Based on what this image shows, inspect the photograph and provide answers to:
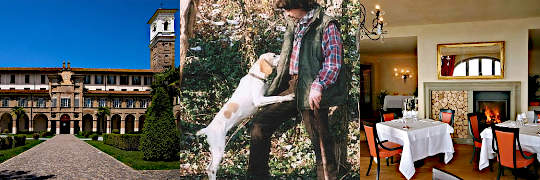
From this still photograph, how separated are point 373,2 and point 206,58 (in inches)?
143

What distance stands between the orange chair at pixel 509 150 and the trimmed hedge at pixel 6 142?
6.34 meters

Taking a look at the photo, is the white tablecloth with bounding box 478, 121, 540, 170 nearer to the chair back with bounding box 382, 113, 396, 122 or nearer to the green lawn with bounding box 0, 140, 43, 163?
the chair back with bounding box 382, 113, 396, 122

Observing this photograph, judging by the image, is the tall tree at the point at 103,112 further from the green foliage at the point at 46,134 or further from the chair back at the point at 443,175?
the chair back at the point at 443,175

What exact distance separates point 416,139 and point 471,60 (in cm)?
364

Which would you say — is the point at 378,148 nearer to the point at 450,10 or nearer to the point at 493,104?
the point at 450,10

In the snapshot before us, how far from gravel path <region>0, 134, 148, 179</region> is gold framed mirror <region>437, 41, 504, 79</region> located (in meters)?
6.62

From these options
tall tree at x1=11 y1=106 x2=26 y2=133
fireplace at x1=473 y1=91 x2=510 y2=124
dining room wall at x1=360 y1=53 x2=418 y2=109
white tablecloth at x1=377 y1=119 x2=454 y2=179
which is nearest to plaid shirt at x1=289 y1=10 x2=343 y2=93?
white tablecloth at x1=377 y1=119 x2=454 y2=179

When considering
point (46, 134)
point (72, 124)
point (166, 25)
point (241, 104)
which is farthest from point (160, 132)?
point (241, 104)

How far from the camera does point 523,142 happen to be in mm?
4715

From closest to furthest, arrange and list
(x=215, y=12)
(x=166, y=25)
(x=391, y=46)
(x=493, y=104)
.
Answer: (x=215, y=12), (x=166, y=25), (x=493, y=104), (x=391, y=46)

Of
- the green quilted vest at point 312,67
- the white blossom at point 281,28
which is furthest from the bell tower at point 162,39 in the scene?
the green quilted vest at point 312,67

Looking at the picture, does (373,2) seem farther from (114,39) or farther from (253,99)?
(114,39)

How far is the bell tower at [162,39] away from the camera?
5.18 meters

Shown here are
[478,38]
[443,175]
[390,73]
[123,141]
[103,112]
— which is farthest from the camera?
[390,73]
